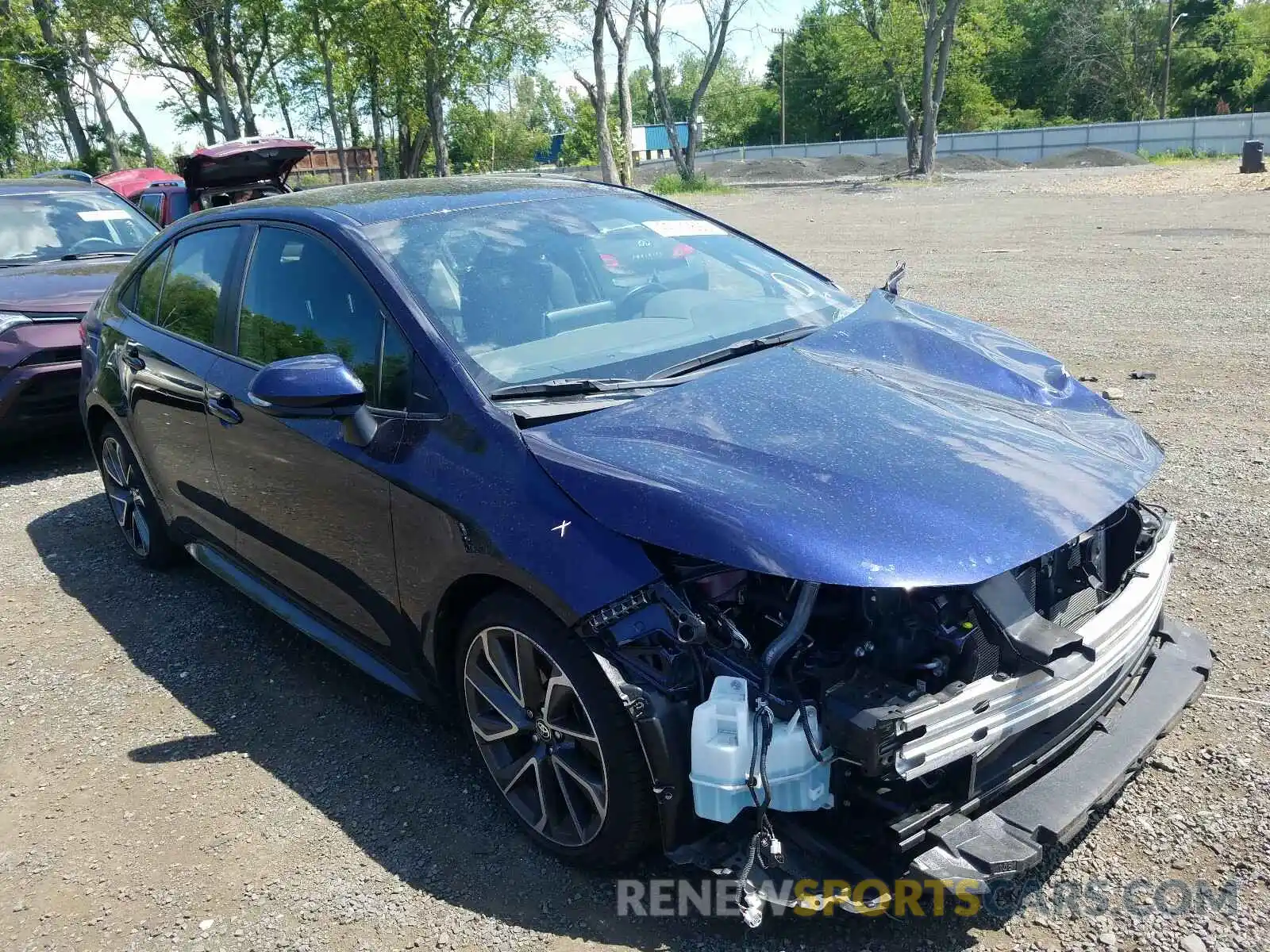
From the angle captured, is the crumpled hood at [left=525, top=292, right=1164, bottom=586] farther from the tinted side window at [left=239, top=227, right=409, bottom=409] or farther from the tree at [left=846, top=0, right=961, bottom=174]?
the tree at [left=846, top=0, right=961, bottom=174]

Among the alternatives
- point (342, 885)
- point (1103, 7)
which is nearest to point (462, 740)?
point (342, 885)

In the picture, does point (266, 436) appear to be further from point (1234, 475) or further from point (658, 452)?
point (1234, 475)

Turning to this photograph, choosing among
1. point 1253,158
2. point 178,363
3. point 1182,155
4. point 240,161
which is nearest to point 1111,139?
point 1182,155

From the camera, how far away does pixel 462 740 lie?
3502 mm

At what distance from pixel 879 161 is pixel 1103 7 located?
31.2m

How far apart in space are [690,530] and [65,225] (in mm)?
7775

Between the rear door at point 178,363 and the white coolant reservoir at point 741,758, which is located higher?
the rear door at point 178,363

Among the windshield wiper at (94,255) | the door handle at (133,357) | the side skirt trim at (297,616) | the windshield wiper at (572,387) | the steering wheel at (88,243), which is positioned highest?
the steering wheel at (88,243)

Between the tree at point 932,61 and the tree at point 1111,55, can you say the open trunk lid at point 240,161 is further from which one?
the tree at point 1111,55

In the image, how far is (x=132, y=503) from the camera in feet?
17.3

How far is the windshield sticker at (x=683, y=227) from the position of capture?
4051 mm

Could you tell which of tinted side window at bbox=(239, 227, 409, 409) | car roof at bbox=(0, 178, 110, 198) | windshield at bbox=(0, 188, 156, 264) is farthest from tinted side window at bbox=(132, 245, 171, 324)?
car roof at bbox=(0, 178, 110, 198)

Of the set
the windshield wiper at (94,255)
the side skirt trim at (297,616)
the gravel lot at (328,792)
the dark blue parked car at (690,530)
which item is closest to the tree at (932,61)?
the windshield wiper at (94,255)

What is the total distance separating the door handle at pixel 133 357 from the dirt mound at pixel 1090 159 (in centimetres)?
4151
